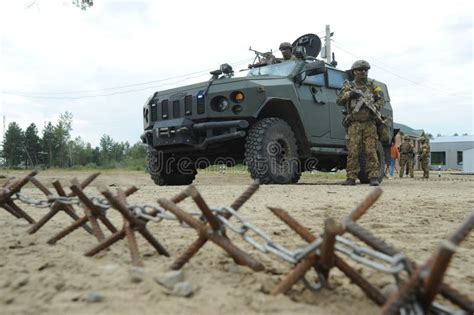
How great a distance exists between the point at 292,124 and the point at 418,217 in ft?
13.6

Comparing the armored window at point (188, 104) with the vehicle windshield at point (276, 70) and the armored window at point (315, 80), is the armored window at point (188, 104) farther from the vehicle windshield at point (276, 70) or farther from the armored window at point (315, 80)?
the armored window at point (315, 80)

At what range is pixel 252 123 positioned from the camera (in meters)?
6.91

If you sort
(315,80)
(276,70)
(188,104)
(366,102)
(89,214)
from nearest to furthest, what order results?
1. (89,214)
2. (188,104)
3. (366,102)
4. (276,70)
5. (315,80)

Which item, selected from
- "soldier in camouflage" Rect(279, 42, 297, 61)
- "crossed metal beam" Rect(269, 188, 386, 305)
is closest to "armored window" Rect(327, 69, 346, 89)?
"soldier in camouflage" Rect(279, 42, 297, 61)

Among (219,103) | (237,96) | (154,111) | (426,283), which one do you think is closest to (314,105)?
(237,96)

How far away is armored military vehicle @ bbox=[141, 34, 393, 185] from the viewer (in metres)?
6.69

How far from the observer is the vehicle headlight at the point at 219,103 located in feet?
22.1

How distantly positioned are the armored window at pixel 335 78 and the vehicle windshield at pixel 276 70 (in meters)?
0.96

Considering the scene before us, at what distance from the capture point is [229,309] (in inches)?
52.4

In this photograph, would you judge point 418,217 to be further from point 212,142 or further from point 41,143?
point 41,143

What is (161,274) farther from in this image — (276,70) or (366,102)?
(276,70)

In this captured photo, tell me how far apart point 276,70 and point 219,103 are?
1.38 metres

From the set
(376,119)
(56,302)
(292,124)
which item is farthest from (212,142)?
(56,302)

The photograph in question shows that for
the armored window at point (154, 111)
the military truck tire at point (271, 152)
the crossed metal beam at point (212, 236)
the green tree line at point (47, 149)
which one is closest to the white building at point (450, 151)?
the green tree line at point (47, 149)
